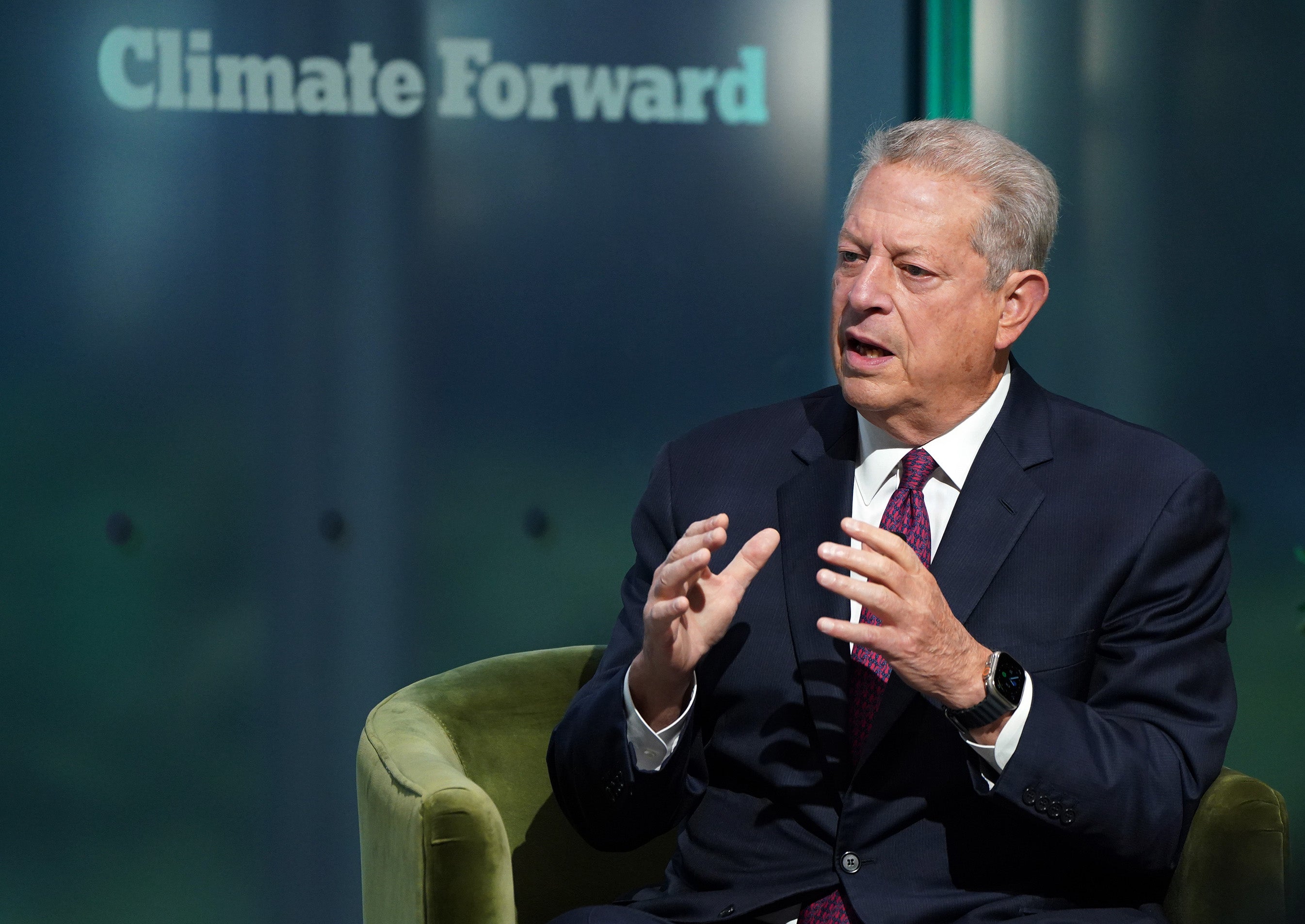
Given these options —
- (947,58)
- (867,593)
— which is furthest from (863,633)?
(947,58)

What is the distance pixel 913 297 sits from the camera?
1910mm

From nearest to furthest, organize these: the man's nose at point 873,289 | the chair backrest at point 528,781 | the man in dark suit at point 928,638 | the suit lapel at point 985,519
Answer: the man in dark suit at point 928,638 < the suit lapel at point 985,519 < the man's nose at point 873,289 < the chair backrest at point 528,781

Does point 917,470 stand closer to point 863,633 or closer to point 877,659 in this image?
point 877,659

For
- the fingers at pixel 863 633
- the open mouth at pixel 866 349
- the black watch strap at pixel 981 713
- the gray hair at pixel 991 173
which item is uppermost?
the gray hair at pixel 991 173

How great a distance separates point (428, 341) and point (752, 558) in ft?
4.57

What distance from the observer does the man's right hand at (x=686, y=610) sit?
64.6 inches

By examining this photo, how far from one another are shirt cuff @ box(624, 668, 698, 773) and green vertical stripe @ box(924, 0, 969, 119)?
175 cm

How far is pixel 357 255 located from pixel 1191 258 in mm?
1812

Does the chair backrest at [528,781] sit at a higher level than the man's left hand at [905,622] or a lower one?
lower

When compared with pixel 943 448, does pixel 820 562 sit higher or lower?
lower

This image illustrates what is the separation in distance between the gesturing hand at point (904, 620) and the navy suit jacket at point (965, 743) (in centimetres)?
11

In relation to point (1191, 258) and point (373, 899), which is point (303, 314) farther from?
point (1191, 258)

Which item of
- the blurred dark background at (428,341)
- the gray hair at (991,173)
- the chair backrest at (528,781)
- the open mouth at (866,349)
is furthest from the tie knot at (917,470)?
the blurred dark background at (428,341)

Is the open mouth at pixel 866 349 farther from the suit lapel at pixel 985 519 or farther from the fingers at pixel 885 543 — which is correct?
the fingers at pixel 885 543
